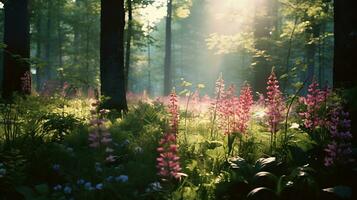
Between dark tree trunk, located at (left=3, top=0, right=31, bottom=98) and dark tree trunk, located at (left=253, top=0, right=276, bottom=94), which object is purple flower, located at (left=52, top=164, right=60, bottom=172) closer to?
dark tree trunk, located at (left=3, top=0, right=31, bottom=98)

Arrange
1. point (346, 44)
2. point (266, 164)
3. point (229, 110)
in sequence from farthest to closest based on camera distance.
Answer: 1. point (346, 44)
2. point (229, 110)
3. point (266, 164)

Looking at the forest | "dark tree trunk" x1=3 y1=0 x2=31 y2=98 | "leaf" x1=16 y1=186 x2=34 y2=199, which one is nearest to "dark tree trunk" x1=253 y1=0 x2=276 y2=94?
the forest

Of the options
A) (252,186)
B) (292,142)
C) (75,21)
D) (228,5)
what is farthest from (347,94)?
(75,21)

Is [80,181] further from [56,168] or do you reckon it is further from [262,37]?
[262,37]

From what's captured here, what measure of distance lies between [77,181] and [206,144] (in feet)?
6.93

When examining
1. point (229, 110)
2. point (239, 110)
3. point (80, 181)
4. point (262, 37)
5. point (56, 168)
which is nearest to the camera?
point (80, 181)

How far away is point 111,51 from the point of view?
973 centimetres

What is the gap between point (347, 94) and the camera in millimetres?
4898

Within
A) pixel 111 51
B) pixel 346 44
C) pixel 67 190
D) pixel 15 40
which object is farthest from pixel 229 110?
pixel 15 40

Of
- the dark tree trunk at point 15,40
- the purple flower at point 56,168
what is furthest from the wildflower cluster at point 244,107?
the dark tree trunk at point 15,40

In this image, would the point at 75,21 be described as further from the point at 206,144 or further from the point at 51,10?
the point at 206,144

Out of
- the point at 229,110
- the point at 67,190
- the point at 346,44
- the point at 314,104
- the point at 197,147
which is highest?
the point at 346,44

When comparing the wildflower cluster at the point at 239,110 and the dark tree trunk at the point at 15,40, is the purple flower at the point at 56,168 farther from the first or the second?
the dark tree trunk at the point at 15,40

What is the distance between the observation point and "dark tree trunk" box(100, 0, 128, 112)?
31.8ft
